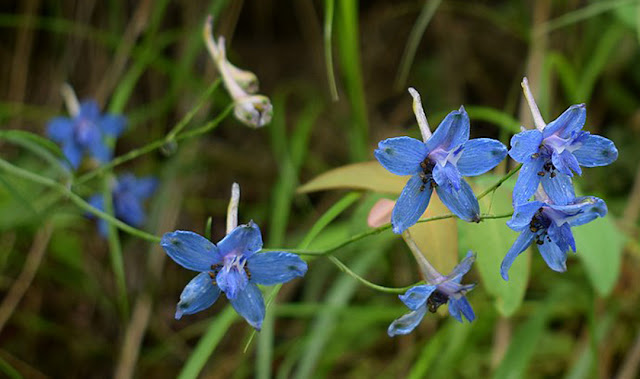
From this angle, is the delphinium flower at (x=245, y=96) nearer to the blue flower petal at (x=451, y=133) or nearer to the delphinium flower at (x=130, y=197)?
the blue flower petal at (x=451, y=133)

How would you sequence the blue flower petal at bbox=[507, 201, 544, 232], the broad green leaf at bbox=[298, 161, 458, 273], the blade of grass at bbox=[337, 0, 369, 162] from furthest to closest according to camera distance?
1. the blade of grass at bbox=[337, 0, 369, 162]
2. the broad green leaf at bbox=[298, 161, 458, 273]
3. the blue flower petal at bbox=[507, 201, 544, 232]

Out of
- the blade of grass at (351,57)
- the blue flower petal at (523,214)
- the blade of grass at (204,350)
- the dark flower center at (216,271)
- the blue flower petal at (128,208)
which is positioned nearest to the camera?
the blue flower petal at (523,214)

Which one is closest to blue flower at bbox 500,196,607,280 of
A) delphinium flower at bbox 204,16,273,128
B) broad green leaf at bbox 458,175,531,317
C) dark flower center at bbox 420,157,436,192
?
dark flower center at bbox 420,157,436,192

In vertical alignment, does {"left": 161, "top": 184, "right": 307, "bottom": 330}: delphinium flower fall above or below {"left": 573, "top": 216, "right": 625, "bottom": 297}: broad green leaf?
above

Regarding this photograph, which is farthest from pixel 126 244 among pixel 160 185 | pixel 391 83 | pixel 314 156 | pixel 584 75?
pixel 584 75

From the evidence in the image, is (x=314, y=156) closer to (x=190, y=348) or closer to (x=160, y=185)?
(x=160, y=185)

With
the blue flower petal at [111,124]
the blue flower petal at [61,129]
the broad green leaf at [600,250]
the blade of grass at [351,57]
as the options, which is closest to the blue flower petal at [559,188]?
the broad green leaf at [600,250]

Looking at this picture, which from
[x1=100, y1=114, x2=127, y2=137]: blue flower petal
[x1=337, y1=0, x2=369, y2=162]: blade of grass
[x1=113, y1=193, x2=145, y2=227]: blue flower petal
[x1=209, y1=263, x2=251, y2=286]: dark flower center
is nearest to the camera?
[x1=209, y1=263, x2=251, y2=286]: dark flower center

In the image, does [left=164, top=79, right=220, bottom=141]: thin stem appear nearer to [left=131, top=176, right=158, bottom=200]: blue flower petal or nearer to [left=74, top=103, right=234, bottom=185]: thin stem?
[left=74, top=103, right=234, bottom=185]: thin stem
